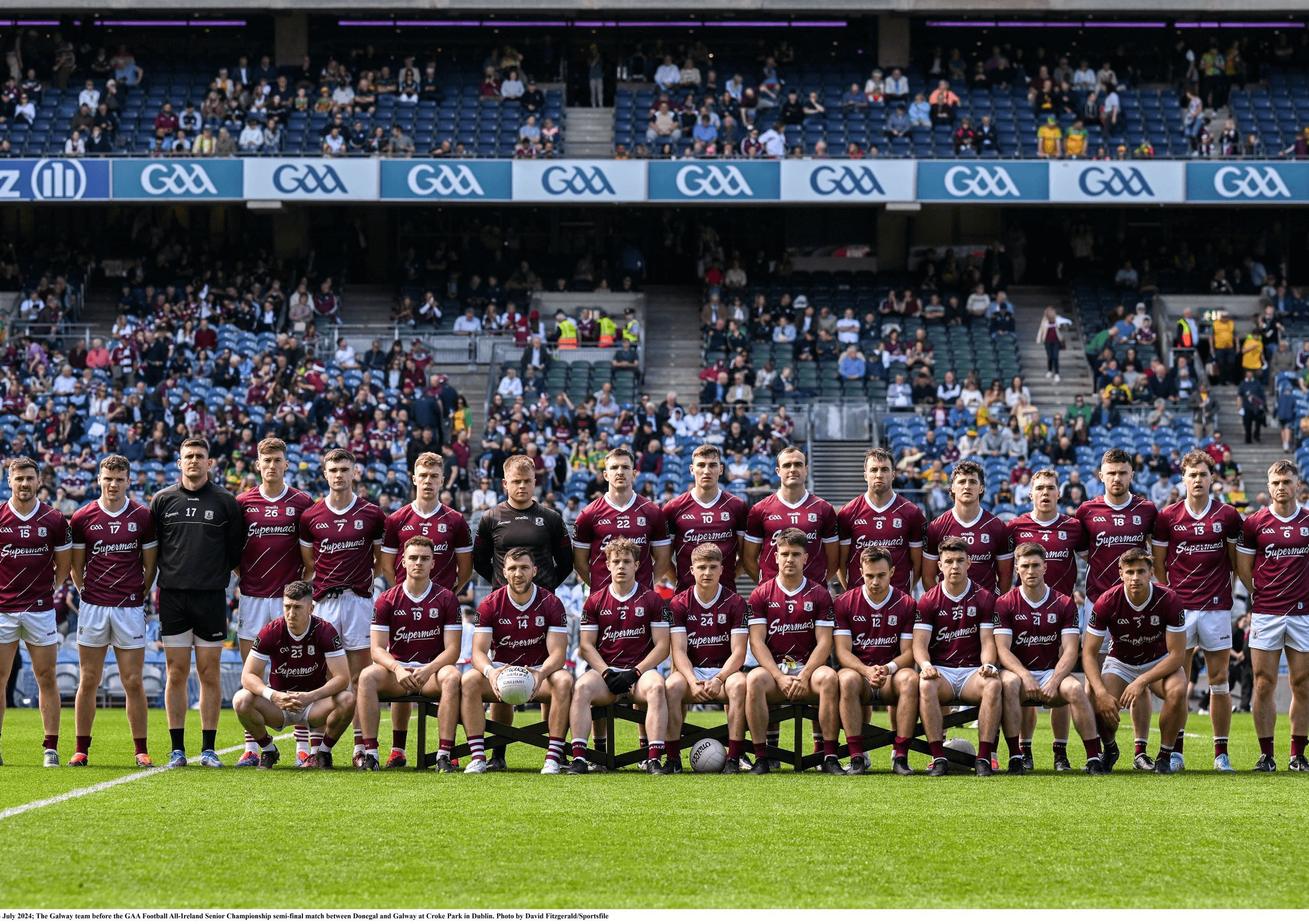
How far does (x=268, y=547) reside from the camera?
1077cm

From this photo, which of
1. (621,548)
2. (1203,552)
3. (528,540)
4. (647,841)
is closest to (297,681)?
(528,540)

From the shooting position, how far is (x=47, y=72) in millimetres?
32656

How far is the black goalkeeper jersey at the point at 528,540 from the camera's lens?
35.6 ft

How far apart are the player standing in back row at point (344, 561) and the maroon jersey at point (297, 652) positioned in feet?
1.38

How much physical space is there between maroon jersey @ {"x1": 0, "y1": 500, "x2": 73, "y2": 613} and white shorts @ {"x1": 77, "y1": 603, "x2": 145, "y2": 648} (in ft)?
1.37

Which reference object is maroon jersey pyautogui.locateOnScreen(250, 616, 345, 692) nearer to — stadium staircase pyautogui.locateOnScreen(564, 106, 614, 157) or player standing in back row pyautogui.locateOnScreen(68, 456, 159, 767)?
player standing in back row pyautogui.locateOnScreen(68, 456, 159, 767)

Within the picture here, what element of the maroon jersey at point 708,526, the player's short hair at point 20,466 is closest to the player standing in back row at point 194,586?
the player's short hair at point 20,466

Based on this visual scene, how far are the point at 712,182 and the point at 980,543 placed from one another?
19.4m

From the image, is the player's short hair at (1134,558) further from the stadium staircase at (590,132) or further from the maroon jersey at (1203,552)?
the stadium staircase at (590,132)

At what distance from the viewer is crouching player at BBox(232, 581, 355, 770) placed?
10031 mm

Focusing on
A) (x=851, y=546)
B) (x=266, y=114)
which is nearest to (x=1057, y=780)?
(x=851, y=546)

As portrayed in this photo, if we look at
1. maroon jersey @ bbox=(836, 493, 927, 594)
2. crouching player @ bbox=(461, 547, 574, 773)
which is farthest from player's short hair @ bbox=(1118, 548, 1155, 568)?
crouching player @ bbox=(461, 547, 574, 773)
